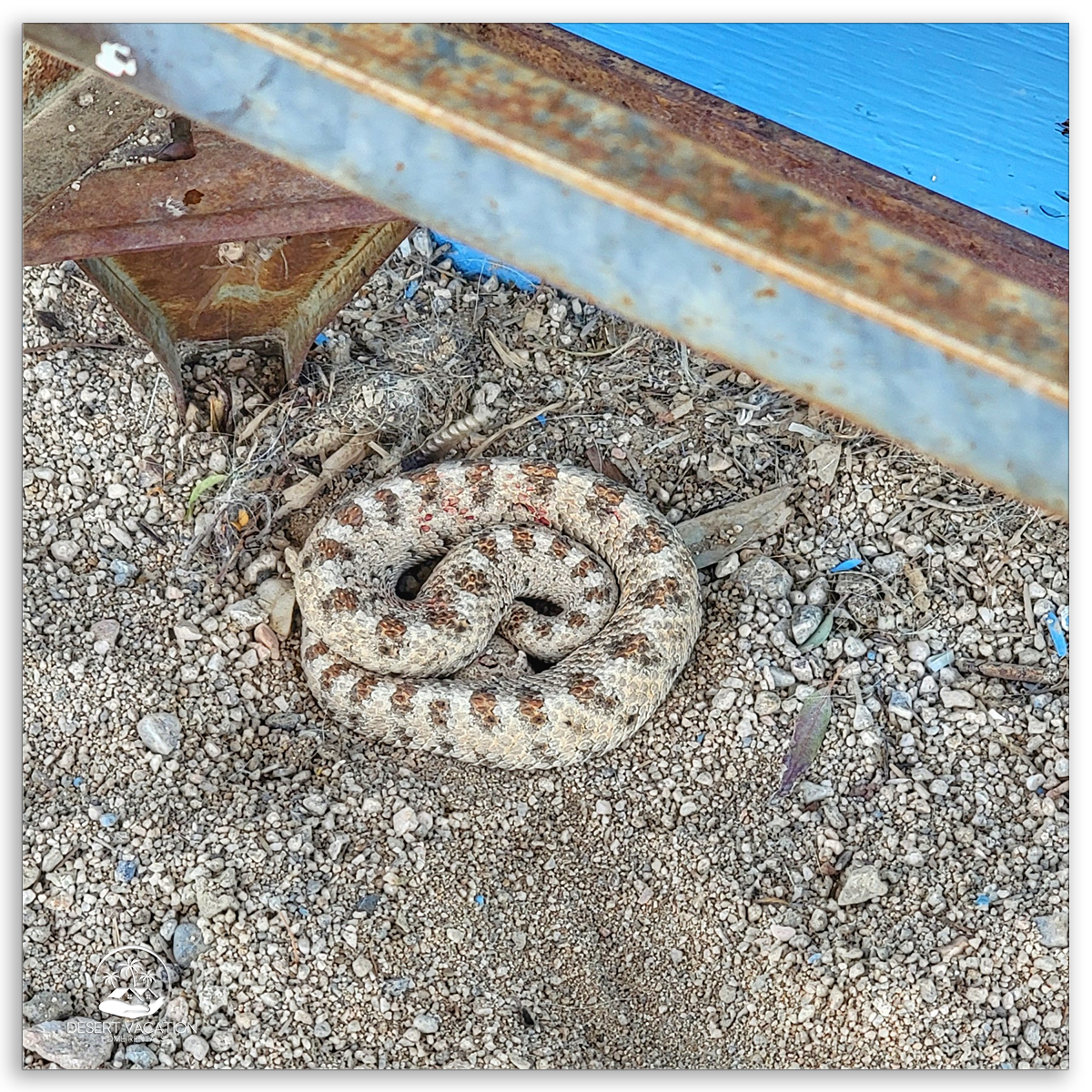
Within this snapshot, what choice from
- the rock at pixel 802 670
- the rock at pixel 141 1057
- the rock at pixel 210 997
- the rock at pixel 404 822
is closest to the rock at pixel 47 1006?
the rock at pixel 141 1057

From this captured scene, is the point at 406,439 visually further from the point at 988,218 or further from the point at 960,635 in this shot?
the point at 988,218

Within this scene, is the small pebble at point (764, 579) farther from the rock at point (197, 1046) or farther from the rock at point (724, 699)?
the rock at point (197, 1046)

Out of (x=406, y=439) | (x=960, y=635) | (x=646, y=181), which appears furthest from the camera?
(x=406, y=439)

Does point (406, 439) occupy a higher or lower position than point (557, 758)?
higher

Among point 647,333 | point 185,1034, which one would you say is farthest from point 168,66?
point 647,333

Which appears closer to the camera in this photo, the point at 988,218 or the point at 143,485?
the point at 988,218

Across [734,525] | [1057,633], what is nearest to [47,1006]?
[734,525]

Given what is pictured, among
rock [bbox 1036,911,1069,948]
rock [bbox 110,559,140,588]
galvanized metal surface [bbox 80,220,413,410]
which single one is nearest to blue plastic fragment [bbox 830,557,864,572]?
rock [bbox 1036,911,1069,948]
